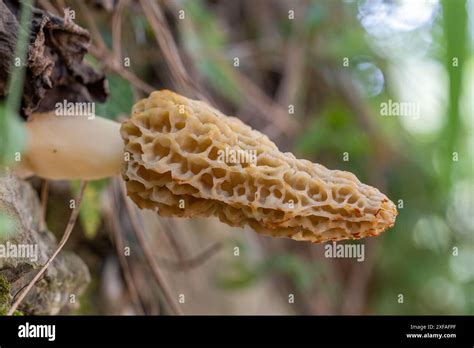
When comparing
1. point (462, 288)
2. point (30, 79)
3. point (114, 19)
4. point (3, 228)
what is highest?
point (114, 19)

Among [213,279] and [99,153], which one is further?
[213,279]

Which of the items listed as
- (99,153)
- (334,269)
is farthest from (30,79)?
(334,269)

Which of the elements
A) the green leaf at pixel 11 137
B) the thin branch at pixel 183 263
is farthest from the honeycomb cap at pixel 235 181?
the thin branch at pixel 183 263

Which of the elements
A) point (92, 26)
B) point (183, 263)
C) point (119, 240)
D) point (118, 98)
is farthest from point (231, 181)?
point (183, 263)

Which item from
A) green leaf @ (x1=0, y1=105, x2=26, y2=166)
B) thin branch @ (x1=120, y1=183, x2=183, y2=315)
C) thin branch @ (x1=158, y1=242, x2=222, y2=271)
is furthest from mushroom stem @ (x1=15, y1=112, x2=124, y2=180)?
thin branch @ (x1=158, y1=242, x2=222, y2=271)

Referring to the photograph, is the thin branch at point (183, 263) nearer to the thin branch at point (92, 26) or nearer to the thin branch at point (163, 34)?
the thin branch at point (163, 34)

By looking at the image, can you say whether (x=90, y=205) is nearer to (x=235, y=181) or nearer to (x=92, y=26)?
(x=92, y=26)

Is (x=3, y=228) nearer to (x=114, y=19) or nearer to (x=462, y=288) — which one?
(x=114, y=19)

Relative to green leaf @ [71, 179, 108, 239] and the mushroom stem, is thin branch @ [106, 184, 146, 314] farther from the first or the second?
the mushroom stem
